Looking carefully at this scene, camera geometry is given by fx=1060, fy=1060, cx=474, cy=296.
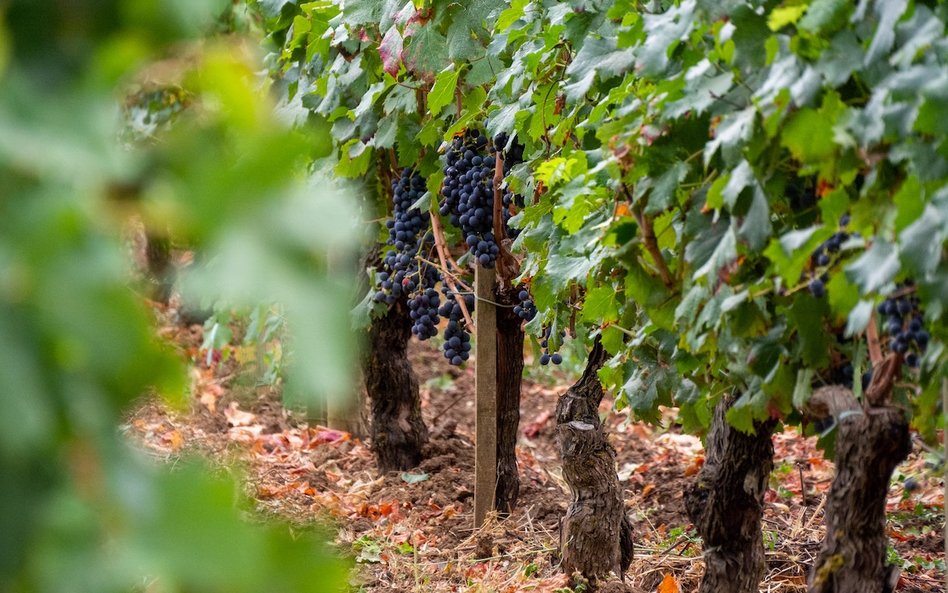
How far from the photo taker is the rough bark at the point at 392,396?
19.1 ft

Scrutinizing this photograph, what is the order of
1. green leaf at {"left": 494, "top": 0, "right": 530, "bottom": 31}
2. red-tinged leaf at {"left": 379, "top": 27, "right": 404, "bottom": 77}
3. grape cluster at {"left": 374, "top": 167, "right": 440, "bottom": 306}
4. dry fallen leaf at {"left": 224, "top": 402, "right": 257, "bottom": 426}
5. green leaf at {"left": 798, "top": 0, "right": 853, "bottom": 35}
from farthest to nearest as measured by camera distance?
dry fallen leaf at {"left": 224, "top": 402, "right": 257, "bottom": 426}, grape cluster at {"left": 374, "top": 167, "right": 440, "bottom": 306}, red-tinged leaf at {"left": 379, "top": 27, "right": 404, "bottom": 77}, green leaf at {"left": 494, "top": 0, "right": 530, "bottom": 31}, green leaf at {"left": 798, "top": 0, "right": 853, "bottom": 35}

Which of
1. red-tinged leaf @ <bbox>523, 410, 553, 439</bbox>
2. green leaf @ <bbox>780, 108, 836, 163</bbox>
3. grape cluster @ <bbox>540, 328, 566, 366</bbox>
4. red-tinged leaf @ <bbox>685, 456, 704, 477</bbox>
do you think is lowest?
green leaf @ <bbox>780, 108, 836, 163</bbox>

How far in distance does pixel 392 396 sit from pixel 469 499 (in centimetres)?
80

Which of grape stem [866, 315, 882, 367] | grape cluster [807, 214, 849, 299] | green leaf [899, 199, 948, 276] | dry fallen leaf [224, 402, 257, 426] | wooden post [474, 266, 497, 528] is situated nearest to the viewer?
green leaf [899, 199, 948, 276]

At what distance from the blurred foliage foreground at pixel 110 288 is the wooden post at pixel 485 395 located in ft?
12.3

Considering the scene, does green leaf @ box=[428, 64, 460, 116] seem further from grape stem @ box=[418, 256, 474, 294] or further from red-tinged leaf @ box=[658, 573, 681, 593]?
red-tinged leaf @ box=[658, 573, 681, 593]

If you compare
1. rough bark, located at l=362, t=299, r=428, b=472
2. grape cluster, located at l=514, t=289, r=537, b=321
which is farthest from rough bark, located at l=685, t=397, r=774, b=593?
rough bark, located at l=362, t=299, r=428, b=472

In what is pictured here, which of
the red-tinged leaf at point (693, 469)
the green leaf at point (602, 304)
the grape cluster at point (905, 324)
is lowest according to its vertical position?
the grape cluster at point (905, 324)

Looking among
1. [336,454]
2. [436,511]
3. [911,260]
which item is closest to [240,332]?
[336,454]

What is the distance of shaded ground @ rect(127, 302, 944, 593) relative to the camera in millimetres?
4258

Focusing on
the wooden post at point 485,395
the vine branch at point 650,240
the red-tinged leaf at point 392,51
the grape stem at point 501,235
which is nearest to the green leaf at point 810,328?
the vine branch at point 650,240

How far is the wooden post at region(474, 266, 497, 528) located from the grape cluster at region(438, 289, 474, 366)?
0.32 feet

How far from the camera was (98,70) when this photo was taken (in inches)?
33.9

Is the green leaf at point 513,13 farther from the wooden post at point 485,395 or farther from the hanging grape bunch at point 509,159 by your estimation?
the wooden post at point 485,395
